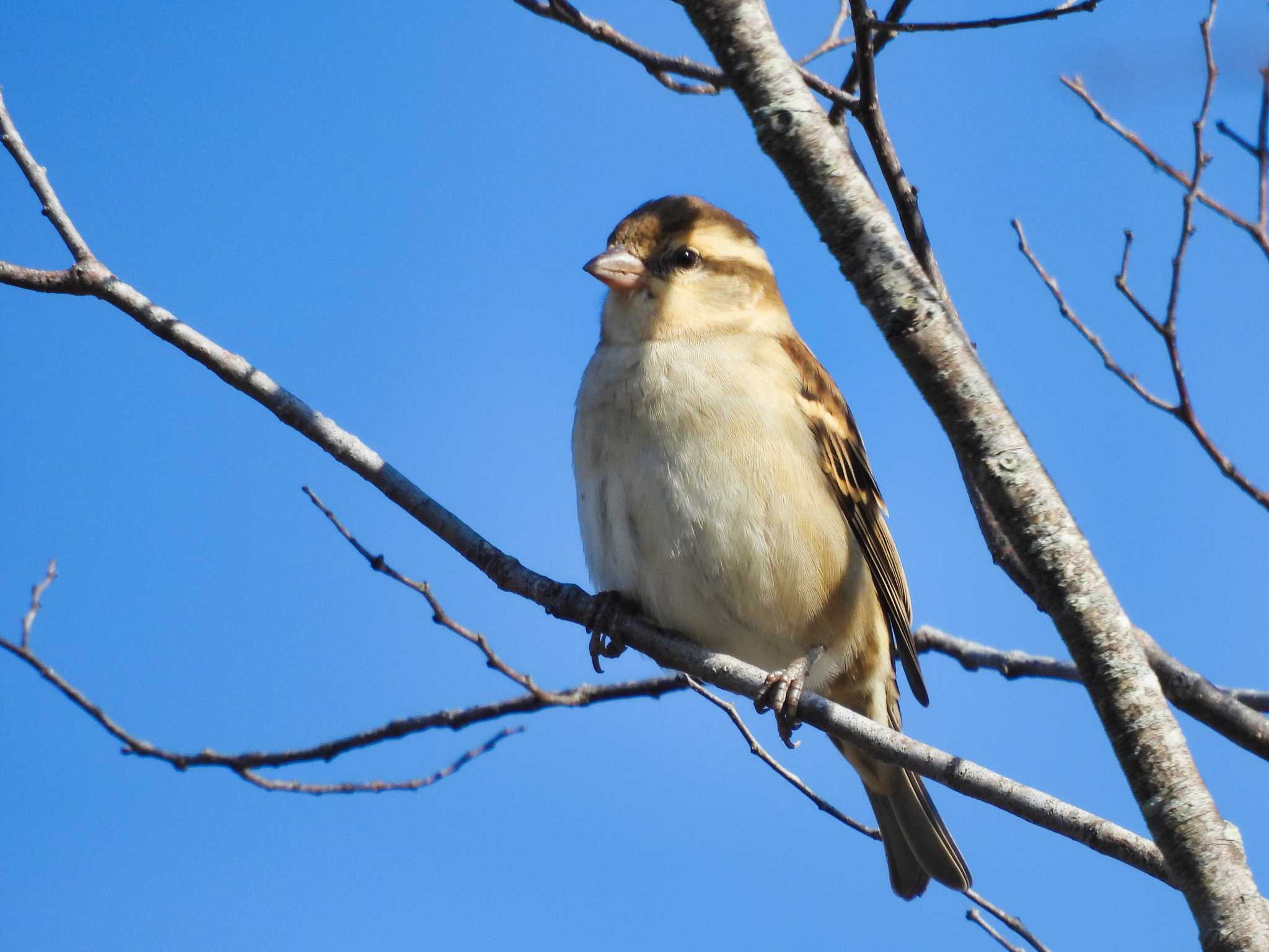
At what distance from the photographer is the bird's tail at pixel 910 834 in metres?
4.99

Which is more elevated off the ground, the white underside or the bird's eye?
the bird's eye

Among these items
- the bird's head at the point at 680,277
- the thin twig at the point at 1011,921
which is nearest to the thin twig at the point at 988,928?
the thin twig at the point at 1011,921

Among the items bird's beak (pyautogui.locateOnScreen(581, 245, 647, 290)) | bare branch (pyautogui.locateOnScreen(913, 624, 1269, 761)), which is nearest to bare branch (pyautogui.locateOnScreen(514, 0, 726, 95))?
bird's beak (pyautogui.locateOnScreen(581, 245, 647, 290))

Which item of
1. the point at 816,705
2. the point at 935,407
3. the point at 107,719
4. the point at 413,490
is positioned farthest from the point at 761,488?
the point at 107,719

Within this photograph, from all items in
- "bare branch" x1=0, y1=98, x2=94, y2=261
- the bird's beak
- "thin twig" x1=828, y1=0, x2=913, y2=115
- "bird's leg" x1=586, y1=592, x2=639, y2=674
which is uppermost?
the bird's beak

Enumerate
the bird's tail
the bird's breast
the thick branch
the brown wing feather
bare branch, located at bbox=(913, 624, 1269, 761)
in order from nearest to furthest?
the thick branch, bare branch, located at bbox=(913, 624, 1269, 761), the bird's breast, the brown wing feather, the bird's tail

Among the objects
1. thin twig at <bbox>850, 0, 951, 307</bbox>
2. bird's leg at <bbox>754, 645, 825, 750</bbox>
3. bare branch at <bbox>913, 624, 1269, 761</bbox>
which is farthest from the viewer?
bird's leg at <bbox>754, 645, 825, 750</bbox>

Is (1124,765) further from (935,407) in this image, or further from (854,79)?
(854,79)

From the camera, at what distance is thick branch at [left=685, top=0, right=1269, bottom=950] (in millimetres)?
2211

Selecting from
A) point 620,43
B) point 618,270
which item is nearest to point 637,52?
point 620,43

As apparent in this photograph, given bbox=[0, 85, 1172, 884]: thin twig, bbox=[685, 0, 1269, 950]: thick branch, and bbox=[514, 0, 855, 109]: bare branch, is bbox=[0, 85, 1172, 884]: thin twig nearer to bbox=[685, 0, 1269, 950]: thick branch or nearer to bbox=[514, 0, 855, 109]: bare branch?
bbox=[685, 0, 1269, 950]: thick branch

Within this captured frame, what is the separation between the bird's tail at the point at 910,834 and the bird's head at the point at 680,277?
175 centimetres

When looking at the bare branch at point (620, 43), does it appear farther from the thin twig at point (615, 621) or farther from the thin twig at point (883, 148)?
the thin twig at point (615, 621)

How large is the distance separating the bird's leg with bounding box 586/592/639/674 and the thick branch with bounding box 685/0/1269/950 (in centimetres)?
215
